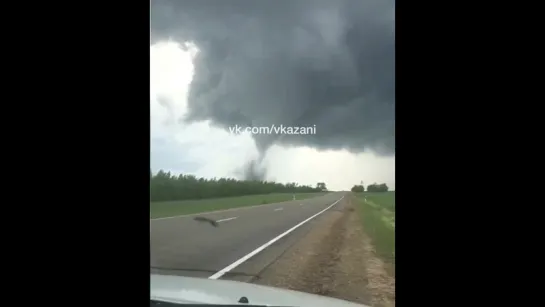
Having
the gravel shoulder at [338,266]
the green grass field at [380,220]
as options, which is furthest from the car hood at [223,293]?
the green grass field at [380,220]

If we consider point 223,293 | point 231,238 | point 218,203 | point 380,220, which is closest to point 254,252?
point 231,238

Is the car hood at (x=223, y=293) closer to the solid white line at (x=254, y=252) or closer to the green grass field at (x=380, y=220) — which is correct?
the solid white line at (x=254, y=252)

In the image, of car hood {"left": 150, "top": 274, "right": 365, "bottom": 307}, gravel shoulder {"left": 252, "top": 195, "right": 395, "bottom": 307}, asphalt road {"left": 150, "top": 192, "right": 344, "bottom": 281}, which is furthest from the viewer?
asphalt road {"left": 150, "top": 192, "right": 344, "bottom": 281}

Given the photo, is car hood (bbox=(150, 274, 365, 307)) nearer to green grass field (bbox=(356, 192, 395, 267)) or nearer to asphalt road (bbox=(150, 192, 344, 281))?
asphalt road (bbox=(150, 192, 344, 281))

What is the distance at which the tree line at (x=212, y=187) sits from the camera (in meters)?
1.82

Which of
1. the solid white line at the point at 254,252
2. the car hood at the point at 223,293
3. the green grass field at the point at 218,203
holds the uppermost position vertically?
the green grass field at the point at 218,203

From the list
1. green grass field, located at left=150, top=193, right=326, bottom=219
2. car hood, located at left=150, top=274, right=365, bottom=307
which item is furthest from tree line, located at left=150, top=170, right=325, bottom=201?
car hood, located at left=150, top=274, right=365, bottom=307

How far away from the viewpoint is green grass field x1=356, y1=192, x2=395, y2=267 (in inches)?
65.2

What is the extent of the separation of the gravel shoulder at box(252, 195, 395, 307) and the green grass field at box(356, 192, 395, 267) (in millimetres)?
29

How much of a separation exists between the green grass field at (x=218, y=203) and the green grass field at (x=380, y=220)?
7.4 inches

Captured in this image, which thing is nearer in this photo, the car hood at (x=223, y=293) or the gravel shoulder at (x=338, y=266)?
the car hood at (x=223, y=293)
